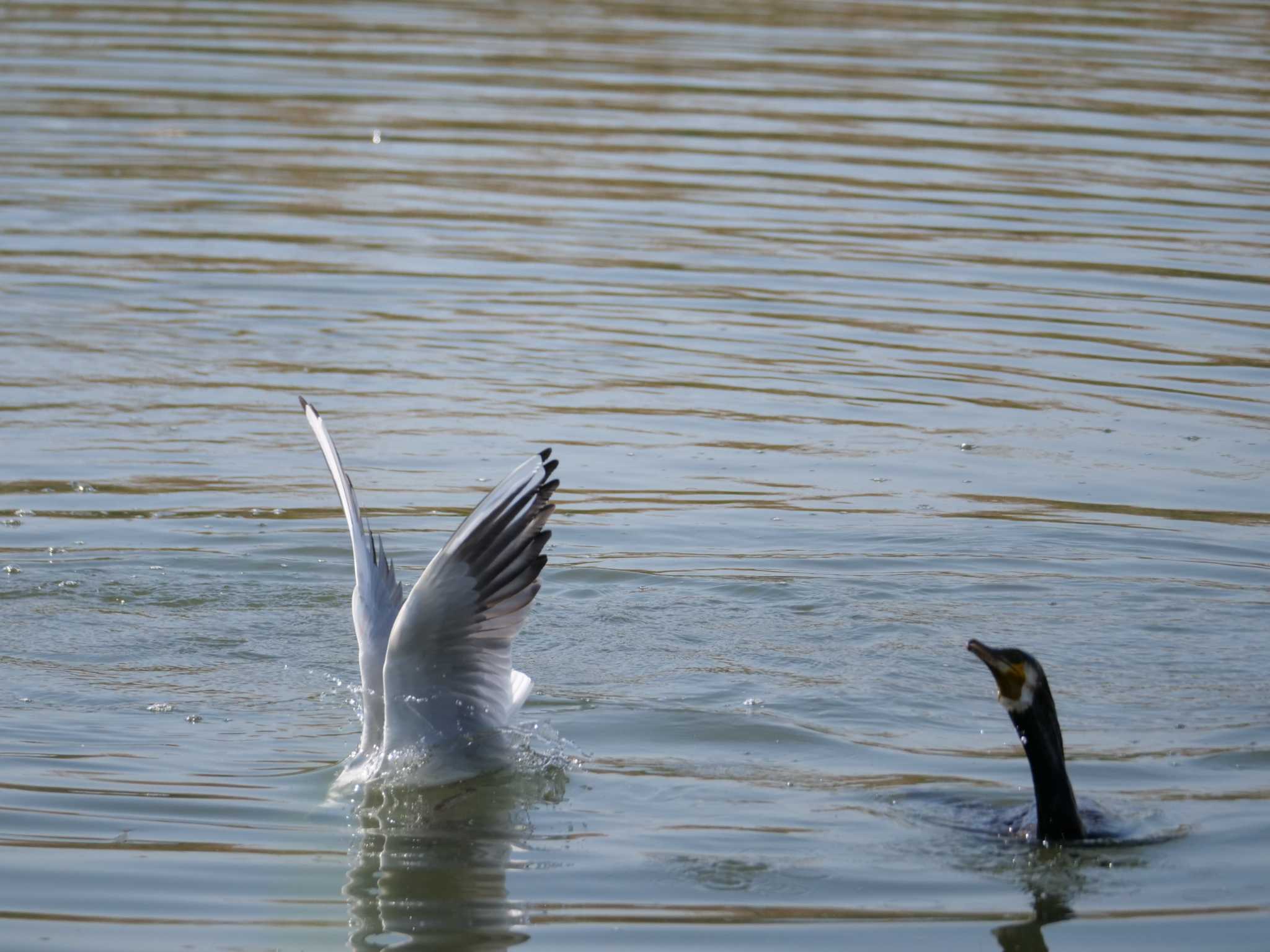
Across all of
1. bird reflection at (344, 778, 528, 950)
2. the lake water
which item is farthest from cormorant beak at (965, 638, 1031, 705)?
bird reflection at (344, 778, 528, 950)

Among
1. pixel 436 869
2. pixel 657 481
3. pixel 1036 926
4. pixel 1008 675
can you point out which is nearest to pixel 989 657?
pixel 1008 675

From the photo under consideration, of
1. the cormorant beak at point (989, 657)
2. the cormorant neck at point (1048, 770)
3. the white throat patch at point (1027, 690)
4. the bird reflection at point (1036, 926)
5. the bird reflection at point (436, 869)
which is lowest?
the bird reflection at point (436, 869)

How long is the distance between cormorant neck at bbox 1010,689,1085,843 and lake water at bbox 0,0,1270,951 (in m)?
0.09

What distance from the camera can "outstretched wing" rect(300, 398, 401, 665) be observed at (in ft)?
18.9

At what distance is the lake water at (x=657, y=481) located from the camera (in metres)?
5.30

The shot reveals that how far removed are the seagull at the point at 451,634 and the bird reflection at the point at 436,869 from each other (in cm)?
10

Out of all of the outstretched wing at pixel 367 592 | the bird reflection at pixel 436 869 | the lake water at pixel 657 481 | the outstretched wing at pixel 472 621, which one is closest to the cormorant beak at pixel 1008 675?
the lake water at pixel 657 481

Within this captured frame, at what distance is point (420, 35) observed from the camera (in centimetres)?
2052

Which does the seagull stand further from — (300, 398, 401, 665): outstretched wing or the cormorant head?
the cormorant head

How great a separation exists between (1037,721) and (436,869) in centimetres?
173

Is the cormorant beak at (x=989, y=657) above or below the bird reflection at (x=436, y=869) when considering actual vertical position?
above

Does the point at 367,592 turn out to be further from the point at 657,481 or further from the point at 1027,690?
the point at 657,481

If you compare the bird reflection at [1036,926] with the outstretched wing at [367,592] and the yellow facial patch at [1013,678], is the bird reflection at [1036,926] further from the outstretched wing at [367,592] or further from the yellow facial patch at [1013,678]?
the outstretched wing at [367,592]

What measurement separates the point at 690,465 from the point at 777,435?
25.0 inches
